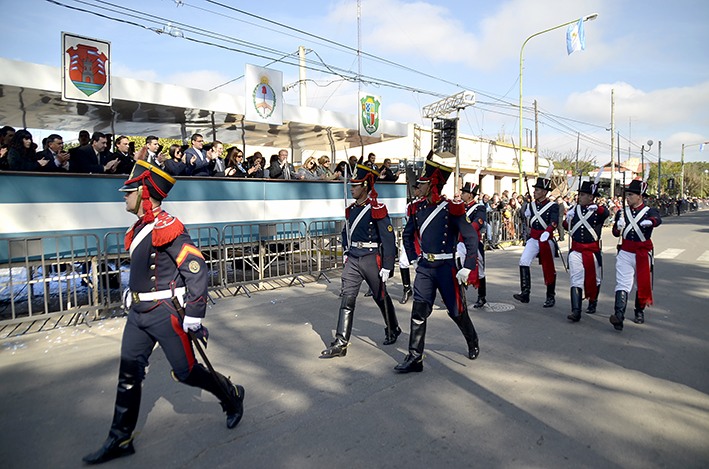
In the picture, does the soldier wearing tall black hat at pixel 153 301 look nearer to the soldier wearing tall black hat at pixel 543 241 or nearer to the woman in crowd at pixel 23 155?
the woman in crowd at pixel 23 155

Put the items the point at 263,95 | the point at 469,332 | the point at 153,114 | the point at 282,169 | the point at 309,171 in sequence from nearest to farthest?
1. the point at 469,332
2. the point at 153,114
3. the point at 263,95
4. the point at 282,169
5. the point at 309,171

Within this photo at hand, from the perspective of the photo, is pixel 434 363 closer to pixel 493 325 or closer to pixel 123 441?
pixel 493 325

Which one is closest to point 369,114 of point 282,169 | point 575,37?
point 282,169

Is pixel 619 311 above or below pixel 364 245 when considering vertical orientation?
below

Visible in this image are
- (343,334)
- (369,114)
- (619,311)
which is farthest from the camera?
(369,114)

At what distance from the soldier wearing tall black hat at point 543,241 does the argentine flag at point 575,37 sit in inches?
623

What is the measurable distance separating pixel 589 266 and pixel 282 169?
6.61 m

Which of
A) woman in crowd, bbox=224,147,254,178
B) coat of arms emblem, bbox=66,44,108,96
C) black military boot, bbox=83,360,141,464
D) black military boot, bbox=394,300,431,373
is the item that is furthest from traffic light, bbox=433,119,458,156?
black military boot, bbox=83,360,141,464

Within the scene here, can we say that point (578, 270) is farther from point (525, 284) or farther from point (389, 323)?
point (389, 323)

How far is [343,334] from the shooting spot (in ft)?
16.2

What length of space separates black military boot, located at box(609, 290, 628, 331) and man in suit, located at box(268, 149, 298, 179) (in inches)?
277

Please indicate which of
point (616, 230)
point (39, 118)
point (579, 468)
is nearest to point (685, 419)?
point (579, 468)

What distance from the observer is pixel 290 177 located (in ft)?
34.6

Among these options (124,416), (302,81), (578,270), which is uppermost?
(302,81)
